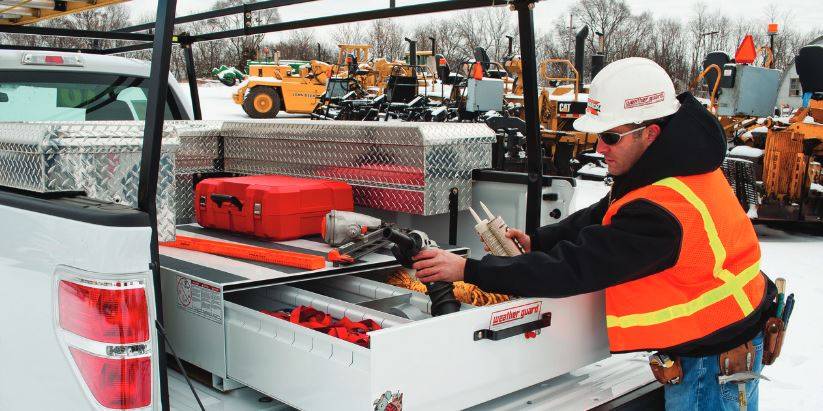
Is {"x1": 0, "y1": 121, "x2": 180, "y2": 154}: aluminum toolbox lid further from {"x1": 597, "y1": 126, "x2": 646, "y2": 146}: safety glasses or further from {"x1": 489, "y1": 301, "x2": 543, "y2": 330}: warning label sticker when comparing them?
{"x1": 597, "y1": 126, "x2": 646, "y2": 146}: safety glasses

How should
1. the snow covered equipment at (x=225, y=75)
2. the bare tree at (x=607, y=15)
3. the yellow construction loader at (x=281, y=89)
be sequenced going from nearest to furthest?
the yellow construction loader at (x=281, y=89) < the snow covered equipment at (x=225, y=75) < the bare tree at (x=607, y=15)

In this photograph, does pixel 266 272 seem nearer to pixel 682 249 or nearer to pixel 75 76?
pixel 682 249

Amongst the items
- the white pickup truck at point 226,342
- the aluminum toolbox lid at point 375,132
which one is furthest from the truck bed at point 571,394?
the aluminum toolbox lid at point 375,132

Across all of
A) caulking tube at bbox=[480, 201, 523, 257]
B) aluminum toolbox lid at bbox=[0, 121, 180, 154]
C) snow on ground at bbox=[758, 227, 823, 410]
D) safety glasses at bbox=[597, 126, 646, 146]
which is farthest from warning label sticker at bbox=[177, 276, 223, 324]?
snow on ground at bbox=[758, 227, 823, 410]

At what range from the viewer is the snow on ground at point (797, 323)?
14.3ft

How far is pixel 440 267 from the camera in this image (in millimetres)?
2314

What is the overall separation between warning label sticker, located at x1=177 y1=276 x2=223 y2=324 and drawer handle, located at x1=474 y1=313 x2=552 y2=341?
75cm

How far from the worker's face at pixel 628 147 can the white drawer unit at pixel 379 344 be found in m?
0.42

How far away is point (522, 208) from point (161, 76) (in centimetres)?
171

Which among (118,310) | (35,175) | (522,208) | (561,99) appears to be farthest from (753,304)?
(561,99)

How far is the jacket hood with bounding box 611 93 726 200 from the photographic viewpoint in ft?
7.39

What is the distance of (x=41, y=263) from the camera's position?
1730 mm

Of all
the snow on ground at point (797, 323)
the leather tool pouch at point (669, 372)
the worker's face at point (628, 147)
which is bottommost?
the snow on ground at point (797, 323)

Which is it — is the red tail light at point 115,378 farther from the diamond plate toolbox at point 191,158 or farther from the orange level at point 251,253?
the diamond plate toolbox at point 191,158
